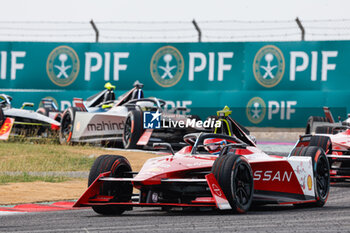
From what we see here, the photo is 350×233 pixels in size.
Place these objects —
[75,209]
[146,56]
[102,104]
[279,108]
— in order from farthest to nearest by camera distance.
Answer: [146,56] → [279,108] → [102,104] → [75,209]

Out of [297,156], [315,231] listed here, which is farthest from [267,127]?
[315,231]

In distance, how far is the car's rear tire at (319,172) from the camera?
9.64 m

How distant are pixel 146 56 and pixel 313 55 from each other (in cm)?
579

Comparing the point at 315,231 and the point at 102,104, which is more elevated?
the point at 102,104

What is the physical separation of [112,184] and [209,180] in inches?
53.2

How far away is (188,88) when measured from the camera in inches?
1014

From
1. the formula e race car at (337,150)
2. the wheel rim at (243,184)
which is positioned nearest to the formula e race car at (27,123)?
the formula e race car at (337,150)

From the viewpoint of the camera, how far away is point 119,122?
2025 centimetres

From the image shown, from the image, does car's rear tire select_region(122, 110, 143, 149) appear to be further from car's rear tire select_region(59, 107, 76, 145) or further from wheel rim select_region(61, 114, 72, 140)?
wheel rim select_region(61, 114, 72, 140)

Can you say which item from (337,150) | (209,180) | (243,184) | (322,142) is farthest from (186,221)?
(337,150)

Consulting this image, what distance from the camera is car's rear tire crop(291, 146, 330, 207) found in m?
9.64

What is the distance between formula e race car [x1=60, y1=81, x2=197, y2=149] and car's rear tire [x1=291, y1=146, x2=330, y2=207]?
8.32 metres

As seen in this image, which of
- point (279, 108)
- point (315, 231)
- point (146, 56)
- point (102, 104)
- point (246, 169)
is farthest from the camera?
point (146, 56)

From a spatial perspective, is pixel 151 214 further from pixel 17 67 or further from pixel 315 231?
pixel 17 67
